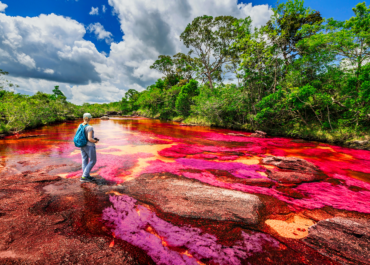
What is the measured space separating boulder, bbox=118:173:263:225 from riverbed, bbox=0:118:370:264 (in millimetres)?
23

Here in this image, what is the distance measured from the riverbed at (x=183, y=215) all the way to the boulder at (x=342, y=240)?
12mm

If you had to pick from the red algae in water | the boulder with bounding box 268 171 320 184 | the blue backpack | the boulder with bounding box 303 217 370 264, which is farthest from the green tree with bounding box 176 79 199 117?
the boulder with bounding box 303 217 370 264

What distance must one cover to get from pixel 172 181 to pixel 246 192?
6.86ft

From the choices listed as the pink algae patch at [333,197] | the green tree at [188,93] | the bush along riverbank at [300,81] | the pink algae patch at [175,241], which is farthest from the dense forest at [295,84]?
the pink algae patch at [175,241]

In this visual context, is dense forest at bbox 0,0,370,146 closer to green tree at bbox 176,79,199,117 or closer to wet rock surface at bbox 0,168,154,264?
green tree at bbox 176,79,199,117

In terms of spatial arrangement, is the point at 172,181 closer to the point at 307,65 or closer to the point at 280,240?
the point at 280,240

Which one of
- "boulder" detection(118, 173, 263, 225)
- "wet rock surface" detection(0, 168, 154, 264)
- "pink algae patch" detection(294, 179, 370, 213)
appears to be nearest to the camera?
"wet rock surface" detection(0, 168, 154, 264)

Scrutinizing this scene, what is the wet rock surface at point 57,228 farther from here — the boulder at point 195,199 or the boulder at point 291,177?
the boulder at point 291,177

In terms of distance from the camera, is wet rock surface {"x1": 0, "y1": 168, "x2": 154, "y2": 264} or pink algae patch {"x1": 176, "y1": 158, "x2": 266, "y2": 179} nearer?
wet rock surface {"x1": 0, "y1": 168, "x2": 154, "y2": 264}

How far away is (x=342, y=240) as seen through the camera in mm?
2195

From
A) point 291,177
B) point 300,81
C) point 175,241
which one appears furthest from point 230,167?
point 300,81

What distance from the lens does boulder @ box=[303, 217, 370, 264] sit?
78.6 inches

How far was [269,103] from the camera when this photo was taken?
46.6 feet

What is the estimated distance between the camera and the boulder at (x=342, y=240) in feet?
6.55
